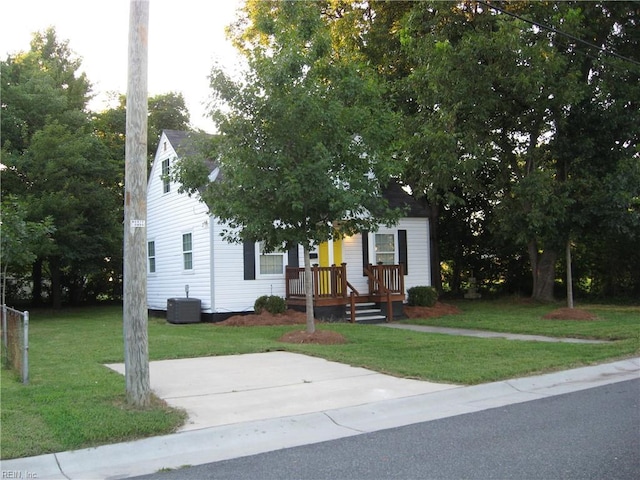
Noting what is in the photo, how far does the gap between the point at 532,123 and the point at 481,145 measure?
1581 mm

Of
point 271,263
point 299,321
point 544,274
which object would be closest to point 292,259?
point 271,263

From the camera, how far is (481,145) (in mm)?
17594

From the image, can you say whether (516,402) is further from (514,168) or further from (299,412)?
(514,168)

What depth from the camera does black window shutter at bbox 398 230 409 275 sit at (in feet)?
65.6

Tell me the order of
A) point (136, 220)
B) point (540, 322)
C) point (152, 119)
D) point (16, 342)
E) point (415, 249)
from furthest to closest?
1. point (152, 119)
2. point (415, 249)
3. point (540, 322)
4. point (16, 342)
5. point (136, 220)

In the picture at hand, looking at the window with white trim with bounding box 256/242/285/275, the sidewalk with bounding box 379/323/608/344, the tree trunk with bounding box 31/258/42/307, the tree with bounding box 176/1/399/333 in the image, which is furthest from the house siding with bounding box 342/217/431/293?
the tree trunk with bounding box 31/258/42/307

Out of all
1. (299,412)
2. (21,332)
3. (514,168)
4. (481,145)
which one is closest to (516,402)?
(299,412)

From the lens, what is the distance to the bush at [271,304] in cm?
1680

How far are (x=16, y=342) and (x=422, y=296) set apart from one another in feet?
43.6

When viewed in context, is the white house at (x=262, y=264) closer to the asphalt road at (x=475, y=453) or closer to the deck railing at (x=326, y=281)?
the deck railing at (x=326, y=281)

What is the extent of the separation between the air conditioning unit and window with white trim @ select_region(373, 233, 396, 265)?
6066 mm

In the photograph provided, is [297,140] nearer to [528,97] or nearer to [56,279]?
[528,97]

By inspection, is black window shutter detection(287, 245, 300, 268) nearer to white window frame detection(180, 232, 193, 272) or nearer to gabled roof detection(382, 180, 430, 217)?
white window frame detection(180, 232, 193, 272)

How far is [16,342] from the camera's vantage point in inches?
334
